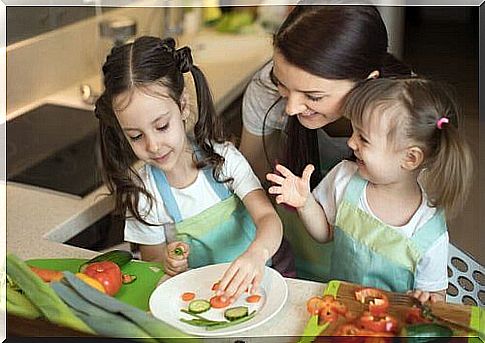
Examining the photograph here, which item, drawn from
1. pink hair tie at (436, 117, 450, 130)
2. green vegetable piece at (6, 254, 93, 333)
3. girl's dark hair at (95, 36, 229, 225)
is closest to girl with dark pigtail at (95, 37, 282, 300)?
girl's dark hair at (95, 36, 229, 225)

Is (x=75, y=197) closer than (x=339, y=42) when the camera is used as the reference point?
No

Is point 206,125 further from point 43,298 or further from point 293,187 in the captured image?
point 43,298

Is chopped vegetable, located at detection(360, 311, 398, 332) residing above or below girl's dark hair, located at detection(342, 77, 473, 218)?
below

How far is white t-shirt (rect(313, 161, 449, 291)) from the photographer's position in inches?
35.8

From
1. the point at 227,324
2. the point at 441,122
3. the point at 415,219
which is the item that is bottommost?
the point at 227,324

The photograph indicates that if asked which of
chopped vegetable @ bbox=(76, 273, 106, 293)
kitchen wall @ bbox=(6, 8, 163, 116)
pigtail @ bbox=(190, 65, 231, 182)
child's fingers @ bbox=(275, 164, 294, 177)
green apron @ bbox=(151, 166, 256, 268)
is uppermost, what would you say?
kitchen wall @ bbox=(6, 8, 163, 116)

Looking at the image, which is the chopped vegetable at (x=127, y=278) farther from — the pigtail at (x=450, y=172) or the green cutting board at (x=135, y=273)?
the pigtail at (x=450, y=172)

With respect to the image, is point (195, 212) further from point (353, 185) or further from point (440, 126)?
point (440, 126)

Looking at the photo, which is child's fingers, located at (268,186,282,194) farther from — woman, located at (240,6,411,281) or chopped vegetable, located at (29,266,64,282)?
chopped vegetable, located at (29,266,64,282)

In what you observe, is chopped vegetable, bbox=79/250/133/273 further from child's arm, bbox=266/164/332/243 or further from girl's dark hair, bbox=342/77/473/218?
girl's dark hair, bbox=342/77/473/218

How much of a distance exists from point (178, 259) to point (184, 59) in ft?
0.78

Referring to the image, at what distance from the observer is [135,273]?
96 centimetres

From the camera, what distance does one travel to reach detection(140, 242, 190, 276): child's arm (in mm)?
953

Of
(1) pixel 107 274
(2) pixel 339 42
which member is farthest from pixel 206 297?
(2) pixel 339 42
